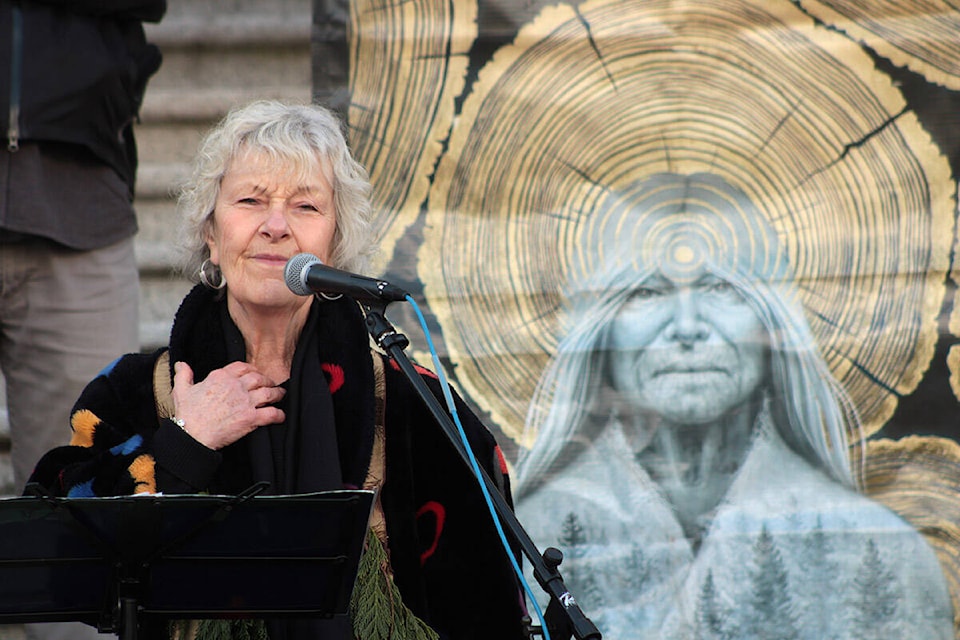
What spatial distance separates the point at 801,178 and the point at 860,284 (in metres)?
0.34

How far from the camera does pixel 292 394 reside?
257 cm

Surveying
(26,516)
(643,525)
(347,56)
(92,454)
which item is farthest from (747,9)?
(26,516)

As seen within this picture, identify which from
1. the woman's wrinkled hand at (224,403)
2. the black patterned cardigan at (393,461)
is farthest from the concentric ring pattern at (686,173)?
the woman's wrinkled hand at (224,403)

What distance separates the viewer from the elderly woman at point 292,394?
8.07 feet

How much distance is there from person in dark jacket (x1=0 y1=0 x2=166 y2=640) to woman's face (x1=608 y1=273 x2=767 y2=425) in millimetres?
1433

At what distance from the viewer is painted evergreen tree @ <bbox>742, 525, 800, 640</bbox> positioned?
11.2ft

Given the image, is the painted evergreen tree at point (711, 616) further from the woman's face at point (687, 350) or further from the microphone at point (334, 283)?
the microphone at point (334, 283)

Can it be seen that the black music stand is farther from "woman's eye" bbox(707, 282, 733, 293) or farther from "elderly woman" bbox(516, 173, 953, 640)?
"woman's eye" bbox(707, 282, 733, 293)

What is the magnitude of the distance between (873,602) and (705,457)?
60cm

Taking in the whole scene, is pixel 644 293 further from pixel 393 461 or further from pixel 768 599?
pixel 393 461

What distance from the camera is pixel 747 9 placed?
3.51 meters

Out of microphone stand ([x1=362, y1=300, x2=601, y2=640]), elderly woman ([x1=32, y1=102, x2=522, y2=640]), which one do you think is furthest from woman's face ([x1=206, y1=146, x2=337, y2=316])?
microphone stand ([x1=362, y1=300, x2=601, y2=640])

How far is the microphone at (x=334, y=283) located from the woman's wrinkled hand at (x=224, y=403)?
42cm

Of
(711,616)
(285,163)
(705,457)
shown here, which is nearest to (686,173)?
(705,457)
